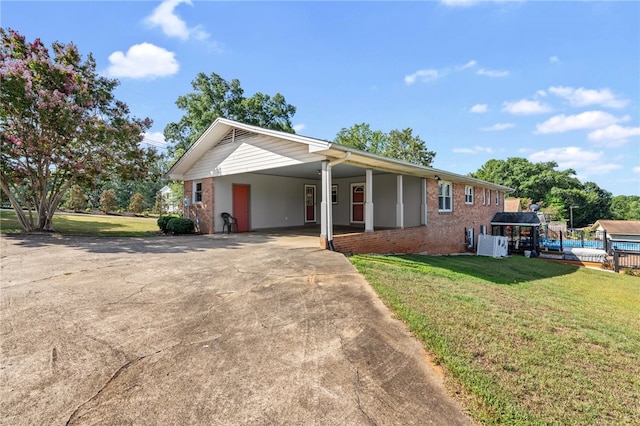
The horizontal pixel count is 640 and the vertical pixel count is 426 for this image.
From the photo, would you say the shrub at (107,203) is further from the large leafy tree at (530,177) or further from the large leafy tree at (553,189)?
the large leafy tree at (553,189)

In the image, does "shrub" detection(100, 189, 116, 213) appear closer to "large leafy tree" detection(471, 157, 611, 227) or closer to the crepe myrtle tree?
the crepe myrtle tree

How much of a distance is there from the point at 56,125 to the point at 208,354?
1274cm

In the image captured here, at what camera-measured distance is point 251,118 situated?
25.6 m

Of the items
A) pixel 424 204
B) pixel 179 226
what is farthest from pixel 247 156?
pixel 424 204

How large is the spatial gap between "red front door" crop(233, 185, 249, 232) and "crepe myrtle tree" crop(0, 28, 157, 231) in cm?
478

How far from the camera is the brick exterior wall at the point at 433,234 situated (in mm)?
9598

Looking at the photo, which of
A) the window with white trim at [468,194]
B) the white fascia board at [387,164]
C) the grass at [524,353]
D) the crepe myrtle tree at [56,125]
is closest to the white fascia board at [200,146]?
the crepe myrtle tree at [56,125]

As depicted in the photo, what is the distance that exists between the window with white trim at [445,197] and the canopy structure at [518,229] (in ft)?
26.5

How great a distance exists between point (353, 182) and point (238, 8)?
29.0ft

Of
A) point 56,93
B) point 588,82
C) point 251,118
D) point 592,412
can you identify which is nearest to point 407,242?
point 592,412

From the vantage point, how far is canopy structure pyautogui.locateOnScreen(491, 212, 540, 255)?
21.2 m

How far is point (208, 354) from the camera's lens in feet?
9.89

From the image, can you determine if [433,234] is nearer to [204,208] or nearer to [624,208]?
[204,208]

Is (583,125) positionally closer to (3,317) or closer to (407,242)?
(407,242)
